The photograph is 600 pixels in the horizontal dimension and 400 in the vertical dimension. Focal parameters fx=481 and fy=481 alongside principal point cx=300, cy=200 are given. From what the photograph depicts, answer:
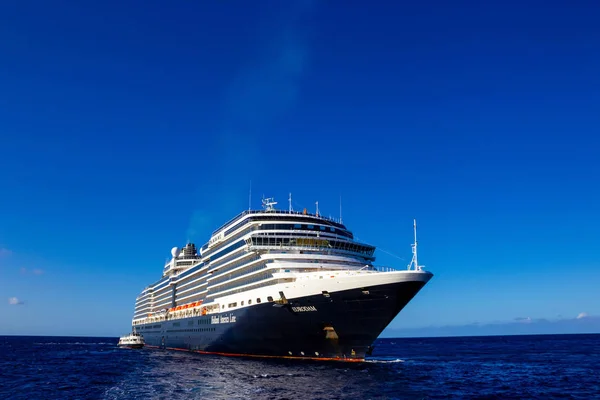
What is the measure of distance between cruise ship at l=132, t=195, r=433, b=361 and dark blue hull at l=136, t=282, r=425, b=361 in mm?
92

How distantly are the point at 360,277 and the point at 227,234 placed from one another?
30934 mm

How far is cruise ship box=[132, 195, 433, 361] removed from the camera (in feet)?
145

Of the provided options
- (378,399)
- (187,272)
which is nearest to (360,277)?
(378,399)

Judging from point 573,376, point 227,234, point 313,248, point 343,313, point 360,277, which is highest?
point 227,234

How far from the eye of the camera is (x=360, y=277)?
4341 cm

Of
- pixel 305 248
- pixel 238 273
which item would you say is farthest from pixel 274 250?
pixel 238 273

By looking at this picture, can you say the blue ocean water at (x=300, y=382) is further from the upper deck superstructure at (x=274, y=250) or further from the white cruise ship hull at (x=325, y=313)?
the upper deck superstructure at (x=274, y=250)

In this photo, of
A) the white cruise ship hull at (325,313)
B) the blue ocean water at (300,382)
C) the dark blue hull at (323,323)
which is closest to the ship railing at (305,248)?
the white cruise ship hull at (325,313)

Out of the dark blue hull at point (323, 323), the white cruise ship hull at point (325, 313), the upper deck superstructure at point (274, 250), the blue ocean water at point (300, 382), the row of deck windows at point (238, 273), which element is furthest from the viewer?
the row of deck windows at point (238, 273)

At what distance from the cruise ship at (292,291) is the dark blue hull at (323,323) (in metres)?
0.09

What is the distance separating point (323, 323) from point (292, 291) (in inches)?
167

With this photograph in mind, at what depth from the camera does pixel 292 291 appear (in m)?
46.8

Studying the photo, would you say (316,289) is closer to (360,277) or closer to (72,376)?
(360,277)

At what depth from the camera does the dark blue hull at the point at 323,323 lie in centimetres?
4400
